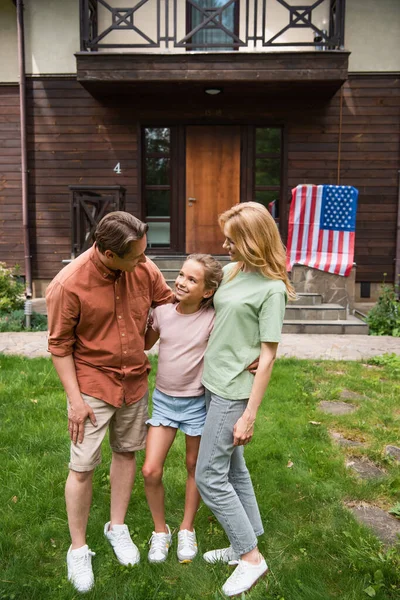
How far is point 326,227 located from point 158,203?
3.46m

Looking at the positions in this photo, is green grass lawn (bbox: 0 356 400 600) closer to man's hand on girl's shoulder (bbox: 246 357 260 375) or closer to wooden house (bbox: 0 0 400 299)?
man's hand on girl's shoulder (bbox: 246 357 260 375)

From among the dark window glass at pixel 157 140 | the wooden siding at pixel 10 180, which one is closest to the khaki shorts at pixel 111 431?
the dark window glass at pixel 157 140

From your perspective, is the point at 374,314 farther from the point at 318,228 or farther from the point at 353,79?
the point at 353,79

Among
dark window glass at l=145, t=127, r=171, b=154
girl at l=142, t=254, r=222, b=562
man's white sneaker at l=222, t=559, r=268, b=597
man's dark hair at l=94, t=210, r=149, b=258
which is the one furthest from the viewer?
dark window glass at l=145, t=127, r=171, b=154

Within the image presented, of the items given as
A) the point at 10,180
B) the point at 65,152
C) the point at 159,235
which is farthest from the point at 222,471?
the point at 10,180

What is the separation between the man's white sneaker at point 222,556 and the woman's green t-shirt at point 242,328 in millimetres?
786

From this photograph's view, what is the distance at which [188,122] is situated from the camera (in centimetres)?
977

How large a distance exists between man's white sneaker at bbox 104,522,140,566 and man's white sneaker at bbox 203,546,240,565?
12.5 inches

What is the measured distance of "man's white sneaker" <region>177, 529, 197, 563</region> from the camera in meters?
2.41

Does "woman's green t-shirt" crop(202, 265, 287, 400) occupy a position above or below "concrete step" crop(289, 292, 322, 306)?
above

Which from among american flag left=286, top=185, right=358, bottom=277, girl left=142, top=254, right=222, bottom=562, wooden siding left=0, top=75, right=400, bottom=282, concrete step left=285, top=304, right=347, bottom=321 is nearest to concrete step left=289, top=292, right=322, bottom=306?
concrete step left=285, top=304, right=347, bottom=321

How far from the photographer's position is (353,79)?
31.3 feet

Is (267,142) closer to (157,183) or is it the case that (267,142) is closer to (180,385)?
(157,183)

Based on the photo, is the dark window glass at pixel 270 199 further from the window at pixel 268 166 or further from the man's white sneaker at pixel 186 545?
the man's white sneaker at pixel 186 545
